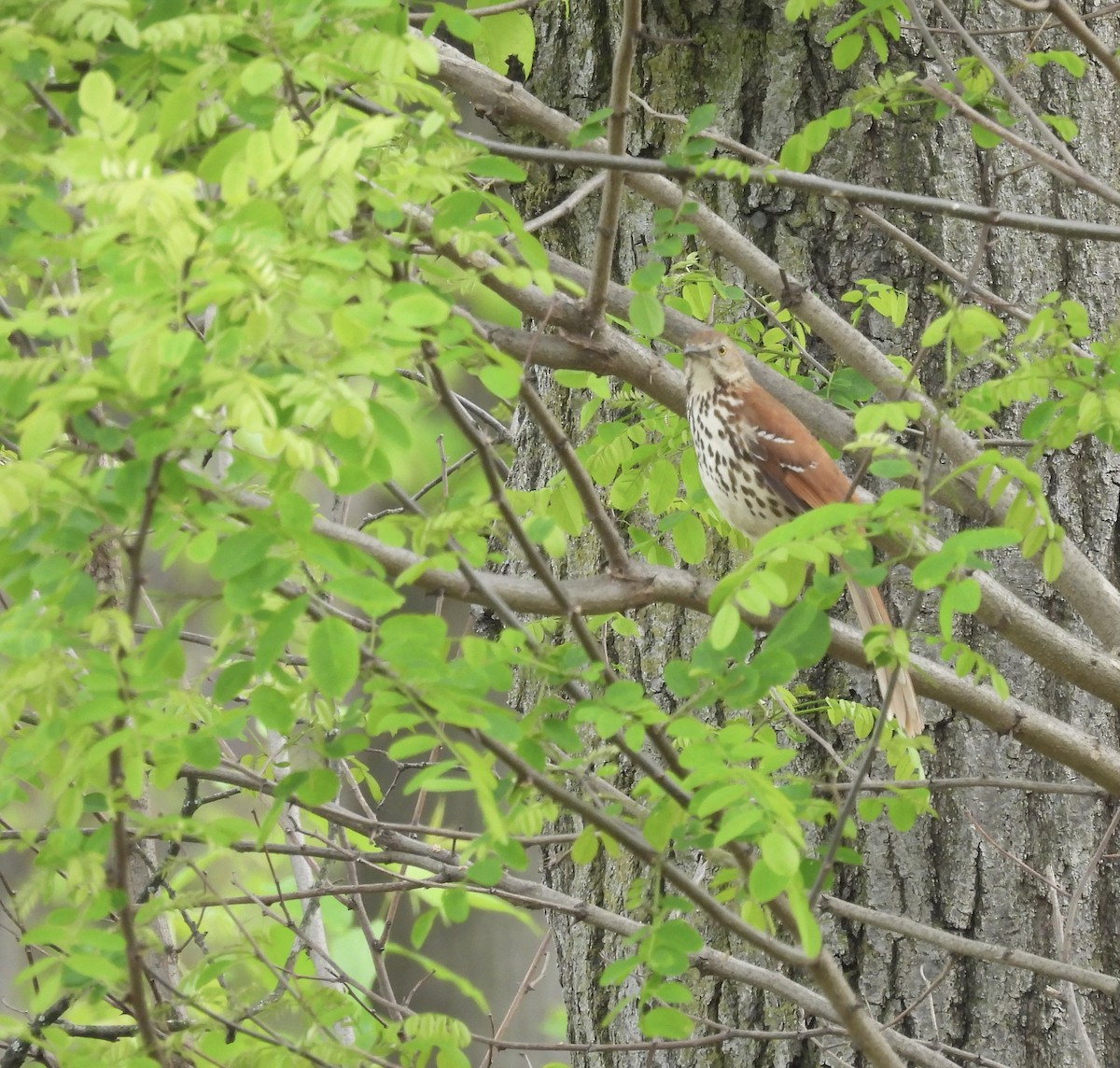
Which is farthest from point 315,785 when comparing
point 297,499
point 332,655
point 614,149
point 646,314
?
point 614,149

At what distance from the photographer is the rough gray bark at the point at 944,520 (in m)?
3.69

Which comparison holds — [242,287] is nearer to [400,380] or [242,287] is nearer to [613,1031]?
[400,380]

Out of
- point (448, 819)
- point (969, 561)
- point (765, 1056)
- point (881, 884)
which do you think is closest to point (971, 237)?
Answer: point (881, 884)

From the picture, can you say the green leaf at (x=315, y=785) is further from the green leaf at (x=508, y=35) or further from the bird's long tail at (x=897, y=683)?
the green leaf at (x=508, y=35)

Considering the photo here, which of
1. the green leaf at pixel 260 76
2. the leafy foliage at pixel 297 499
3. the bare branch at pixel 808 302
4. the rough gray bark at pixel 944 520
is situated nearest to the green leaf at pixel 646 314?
the leafy foliage at pixel 297 499

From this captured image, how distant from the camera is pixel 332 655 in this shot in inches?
67.4

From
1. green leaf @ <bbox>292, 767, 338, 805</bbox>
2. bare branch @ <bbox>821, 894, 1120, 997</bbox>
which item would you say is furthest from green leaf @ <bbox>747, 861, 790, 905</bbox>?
bare branch @ <bbox>821, 894, 1120, 997</bbox>

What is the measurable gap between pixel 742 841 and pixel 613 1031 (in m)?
2.37

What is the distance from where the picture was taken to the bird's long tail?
333 cm

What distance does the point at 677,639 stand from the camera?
4152 mm

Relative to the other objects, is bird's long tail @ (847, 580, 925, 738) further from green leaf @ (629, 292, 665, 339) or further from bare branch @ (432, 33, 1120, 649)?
green leaf @ (629, 292, 665, 339)

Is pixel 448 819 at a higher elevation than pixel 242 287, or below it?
below

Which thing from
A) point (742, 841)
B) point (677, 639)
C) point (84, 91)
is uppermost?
point (84, 91)

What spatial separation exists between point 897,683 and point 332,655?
1663 millimetres
